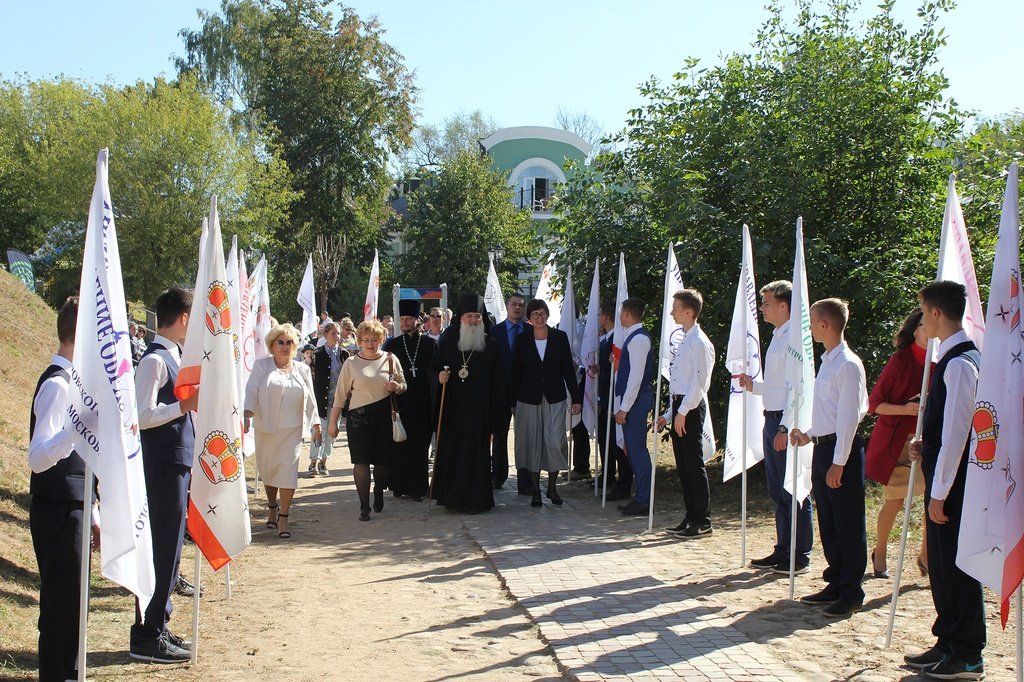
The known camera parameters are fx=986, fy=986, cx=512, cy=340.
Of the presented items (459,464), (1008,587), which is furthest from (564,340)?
(1008,587)

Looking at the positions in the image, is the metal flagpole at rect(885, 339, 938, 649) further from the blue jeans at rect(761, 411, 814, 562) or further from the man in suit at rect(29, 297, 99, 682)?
the man in suit at rect(29, 297, 99, 682)

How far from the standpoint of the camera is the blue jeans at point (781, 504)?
7.77 metres

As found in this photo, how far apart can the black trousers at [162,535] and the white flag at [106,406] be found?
108 cm

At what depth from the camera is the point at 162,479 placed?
5766 mm

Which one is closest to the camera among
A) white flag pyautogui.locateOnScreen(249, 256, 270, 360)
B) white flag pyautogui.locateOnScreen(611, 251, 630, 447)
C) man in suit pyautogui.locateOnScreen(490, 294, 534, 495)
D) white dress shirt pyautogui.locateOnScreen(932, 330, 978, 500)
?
white dress shirt pyautogui.locateOnScreen(932, 330, 978, 500)

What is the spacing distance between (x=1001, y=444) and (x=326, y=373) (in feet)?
39.0

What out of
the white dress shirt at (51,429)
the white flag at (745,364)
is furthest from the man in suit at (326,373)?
the white dress shirt at (51,429)

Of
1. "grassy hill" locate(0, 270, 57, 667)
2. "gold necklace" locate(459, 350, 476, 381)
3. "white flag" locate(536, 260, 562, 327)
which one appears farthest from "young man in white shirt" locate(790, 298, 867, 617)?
"white flag" locate(536, 260, 562, 327)

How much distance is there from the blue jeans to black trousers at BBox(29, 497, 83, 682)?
504 cm

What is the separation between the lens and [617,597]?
7121 mm

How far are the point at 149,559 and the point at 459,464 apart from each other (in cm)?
602

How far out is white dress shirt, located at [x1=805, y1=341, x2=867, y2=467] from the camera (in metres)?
6.45

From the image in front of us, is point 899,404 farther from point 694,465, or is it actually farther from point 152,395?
point 152,395

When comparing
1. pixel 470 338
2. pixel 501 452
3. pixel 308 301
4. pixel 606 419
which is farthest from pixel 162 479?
pixel 308 301
